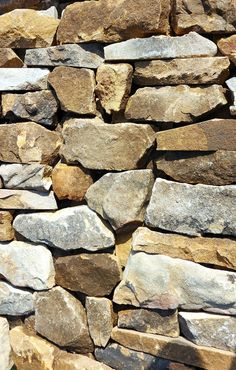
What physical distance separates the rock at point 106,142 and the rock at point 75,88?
6cm

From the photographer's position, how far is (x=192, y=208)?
1.70m

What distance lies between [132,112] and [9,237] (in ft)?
2.89

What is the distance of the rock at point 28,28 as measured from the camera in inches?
75.5

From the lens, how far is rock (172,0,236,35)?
5.24 ft

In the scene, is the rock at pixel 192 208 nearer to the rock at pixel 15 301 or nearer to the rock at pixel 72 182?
the rock at pixel 72 182

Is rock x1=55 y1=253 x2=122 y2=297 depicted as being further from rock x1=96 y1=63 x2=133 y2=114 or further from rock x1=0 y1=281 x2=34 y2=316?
rock x1=96 y1=63 x2=133 y2=114

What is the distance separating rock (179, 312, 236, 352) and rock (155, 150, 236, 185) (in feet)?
1.82

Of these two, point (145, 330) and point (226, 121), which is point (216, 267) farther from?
point (226, 121)

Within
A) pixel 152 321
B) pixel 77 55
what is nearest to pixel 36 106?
pixel 77 55

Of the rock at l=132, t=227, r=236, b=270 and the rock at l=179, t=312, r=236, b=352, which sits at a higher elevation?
the rock at l=132, t=227, r=236, b=270

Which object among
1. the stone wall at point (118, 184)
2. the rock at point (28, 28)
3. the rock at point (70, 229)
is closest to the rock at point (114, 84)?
the stone wall at point (118, 184)

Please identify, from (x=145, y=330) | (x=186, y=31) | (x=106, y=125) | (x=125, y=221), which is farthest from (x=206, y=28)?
(x=145, y=330)

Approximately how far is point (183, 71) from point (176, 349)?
1157mm

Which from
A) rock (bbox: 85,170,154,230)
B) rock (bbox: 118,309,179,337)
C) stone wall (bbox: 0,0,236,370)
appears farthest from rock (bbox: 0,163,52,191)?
rock (bbox: 118,309,179,337)
